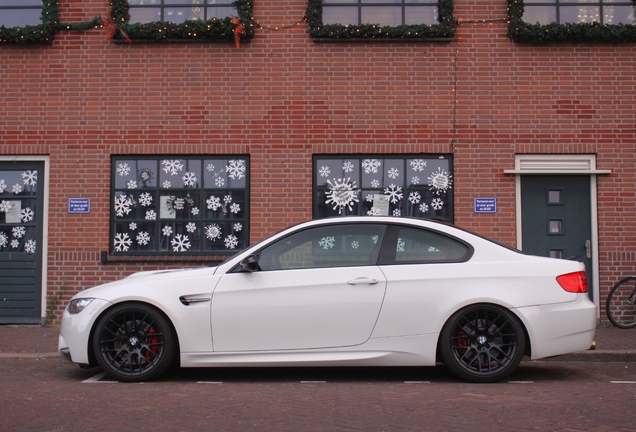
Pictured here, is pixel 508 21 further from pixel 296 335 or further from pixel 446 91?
pixel 296 335

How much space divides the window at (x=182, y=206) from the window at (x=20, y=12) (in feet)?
9.04

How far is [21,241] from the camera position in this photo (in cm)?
1173

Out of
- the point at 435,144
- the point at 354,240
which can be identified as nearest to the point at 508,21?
the point at 435,144

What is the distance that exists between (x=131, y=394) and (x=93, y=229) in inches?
213

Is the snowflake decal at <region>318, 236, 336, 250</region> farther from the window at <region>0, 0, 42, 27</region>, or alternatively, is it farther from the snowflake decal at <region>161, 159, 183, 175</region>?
the window at <region>0, 0, 42, 27</region>

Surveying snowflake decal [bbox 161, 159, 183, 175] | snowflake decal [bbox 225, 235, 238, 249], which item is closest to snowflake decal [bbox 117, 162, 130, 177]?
snowflake decal [bbox 161, 159, 183, 175]

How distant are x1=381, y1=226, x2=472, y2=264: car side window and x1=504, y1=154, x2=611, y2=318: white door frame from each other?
4.46 metres

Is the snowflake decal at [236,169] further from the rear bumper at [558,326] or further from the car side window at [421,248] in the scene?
the rear bumper at [558,326]

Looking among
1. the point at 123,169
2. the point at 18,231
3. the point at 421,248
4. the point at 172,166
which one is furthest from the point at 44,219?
the point at 421,248

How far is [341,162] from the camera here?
11680 millimetres

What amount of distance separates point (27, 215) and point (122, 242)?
59.3 inches

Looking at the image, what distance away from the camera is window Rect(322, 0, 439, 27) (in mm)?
11852

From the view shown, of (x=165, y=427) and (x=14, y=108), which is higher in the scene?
(x=14, y=108)

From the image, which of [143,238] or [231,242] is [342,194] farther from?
[143,238]
